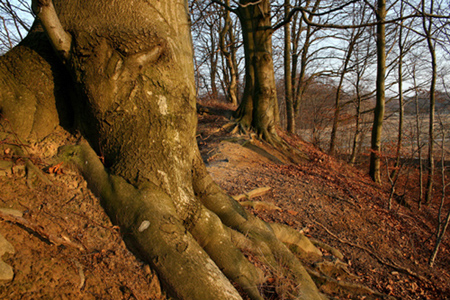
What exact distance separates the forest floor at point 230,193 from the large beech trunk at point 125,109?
19 centimetres

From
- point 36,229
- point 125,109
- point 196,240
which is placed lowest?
point 196,240

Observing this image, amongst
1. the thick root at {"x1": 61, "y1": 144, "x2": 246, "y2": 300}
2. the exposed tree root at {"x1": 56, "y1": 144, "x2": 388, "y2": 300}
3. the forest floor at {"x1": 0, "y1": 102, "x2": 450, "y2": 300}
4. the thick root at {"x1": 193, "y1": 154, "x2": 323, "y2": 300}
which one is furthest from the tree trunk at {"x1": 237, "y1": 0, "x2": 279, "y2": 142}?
the thick root at {"x1": 61, "y1": 144, "x2": 246, "y2": 300}

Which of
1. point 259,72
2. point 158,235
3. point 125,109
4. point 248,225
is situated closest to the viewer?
point 158,235

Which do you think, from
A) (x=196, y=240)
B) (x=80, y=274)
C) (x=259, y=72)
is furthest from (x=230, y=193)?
(x=259, y=72)

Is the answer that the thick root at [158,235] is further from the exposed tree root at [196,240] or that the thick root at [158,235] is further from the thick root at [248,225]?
the thick root at [248,225]

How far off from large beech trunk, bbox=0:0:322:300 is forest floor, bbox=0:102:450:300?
19 cm

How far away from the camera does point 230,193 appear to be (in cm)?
489

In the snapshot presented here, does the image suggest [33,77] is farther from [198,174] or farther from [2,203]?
[198,174]

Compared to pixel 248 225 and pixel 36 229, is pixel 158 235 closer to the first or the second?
pixel 36 229

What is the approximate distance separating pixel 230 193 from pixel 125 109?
298cm

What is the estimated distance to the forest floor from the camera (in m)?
1.61

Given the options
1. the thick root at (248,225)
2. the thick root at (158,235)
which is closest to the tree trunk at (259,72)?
the thick root at (248,225)

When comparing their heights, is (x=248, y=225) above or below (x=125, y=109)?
below

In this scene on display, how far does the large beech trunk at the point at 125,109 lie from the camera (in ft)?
7.16
